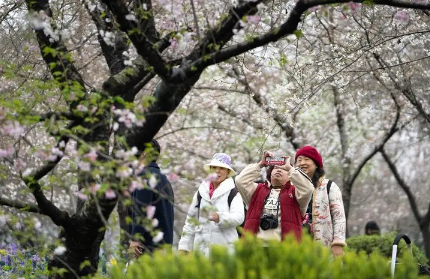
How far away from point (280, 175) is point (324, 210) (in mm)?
550

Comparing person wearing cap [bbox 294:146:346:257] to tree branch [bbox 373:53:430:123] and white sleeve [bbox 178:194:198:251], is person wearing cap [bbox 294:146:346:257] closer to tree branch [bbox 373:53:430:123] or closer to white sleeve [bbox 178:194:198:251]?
white sleeve [bbox 178:194:198:251]

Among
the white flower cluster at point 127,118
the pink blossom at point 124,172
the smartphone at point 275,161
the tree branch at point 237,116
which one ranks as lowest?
the pink blossom at point 124,172

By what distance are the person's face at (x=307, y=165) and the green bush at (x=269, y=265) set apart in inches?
111

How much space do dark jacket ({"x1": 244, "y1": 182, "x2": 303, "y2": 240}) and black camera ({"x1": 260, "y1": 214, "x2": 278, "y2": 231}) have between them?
0.04 metres

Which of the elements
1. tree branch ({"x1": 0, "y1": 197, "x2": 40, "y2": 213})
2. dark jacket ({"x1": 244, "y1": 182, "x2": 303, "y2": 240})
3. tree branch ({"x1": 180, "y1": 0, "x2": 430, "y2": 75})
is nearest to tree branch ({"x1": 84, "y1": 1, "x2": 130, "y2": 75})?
tree branch ({"x1": 0, "y1": 197, "x2": 40, "y2": 213})

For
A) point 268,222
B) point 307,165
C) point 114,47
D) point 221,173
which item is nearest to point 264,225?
point 268,222

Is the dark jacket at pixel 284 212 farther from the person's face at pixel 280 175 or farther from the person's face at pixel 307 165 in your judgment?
the person's face at pixel 307 165

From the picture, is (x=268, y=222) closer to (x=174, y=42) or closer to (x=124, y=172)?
(x=174, y=42)

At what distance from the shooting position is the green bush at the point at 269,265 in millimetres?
4043

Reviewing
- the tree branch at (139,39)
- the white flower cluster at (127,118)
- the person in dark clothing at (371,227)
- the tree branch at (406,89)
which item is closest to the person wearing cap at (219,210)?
the tree branch at (139,39)

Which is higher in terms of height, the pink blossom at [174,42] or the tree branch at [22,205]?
the pink blossom at [174,42]

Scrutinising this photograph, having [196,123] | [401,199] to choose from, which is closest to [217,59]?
[196,123]

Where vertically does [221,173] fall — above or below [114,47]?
below

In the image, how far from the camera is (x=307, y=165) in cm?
725
